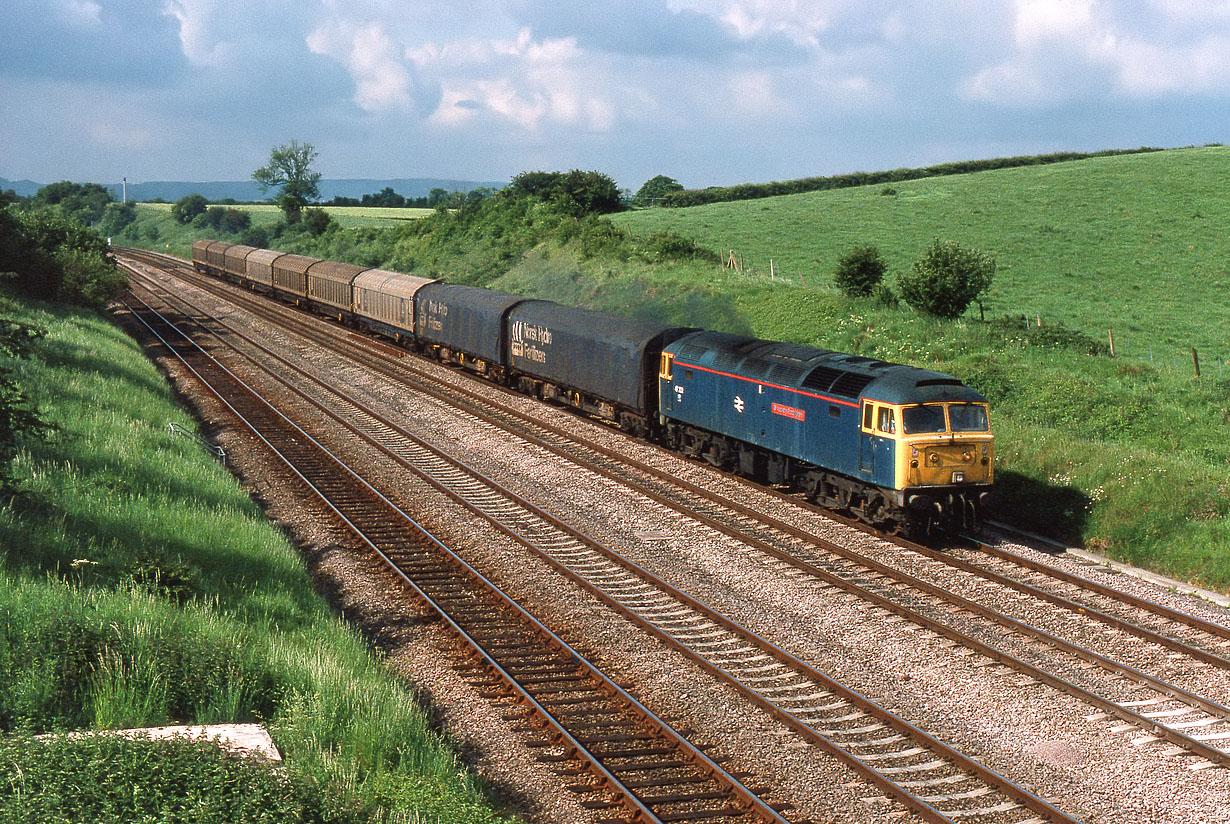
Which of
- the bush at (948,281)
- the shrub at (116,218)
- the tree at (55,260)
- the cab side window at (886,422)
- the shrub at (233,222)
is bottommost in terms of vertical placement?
the cab side window at (886,422)

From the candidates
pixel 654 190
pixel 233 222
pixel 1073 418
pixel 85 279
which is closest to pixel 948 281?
pixel 1073 418

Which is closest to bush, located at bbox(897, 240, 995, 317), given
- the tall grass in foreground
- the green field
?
the tall grass in foreground

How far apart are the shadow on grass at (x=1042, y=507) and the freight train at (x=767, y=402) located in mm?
1874

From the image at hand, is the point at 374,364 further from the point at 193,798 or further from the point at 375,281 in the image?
the point at 193,798

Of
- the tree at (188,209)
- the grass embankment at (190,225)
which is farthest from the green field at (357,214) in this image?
the tree at (188,209)

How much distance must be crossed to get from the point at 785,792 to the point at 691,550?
879cm

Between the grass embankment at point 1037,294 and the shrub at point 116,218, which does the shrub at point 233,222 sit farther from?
the grass embankment at point 1037,294

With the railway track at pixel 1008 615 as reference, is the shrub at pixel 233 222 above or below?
above

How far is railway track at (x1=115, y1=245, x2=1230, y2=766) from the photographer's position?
12.8 meters

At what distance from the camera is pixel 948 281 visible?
36.8 metres

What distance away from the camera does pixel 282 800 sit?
839 cm

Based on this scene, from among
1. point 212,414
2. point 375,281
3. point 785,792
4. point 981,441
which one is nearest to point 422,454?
point 212,414

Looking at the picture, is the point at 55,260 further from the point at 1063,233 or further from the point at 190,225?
the point at 190,225

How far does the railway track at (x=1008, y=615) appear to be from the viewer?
12766mm
